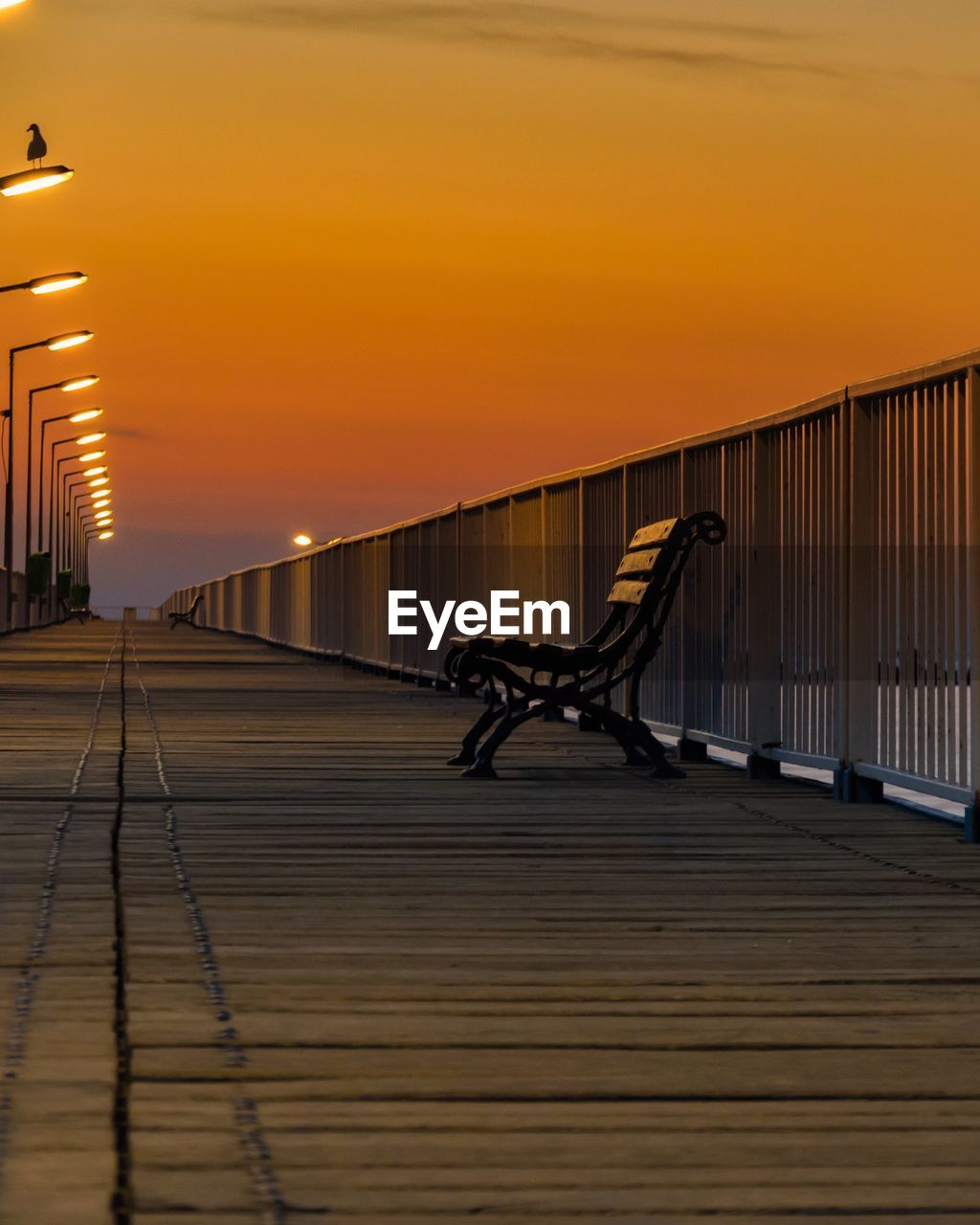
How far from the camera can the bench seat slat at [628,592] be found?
34.9 ft

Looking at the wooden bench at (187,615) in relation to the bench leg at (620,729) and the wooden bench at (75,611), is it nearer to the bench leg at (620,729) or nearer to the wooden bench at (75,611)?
the wooden bench at (75,611)

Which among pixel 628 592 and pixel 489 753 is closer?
pixel 489 753

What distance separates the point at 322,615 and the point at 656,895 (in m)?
29.1

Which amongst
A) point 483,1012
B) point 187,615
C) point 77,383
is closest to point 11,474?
point 77,383

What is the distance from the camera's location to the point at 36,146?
22156 mm

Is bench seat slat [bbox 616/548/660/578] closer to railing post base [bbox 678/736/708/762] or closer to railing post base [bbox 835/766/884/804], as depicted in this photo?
railing post base [bbox 678/736/708/762]

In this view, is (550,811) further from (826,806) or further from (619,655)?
(619,655)

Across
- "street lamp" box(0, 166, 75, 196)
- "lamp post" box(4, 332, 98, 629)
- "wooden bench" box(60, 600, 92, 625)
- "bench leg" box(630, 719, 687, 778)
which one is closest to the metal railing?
"bench leg" box(630, 719, 687, 778)

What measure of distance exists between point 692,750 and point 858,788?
2832 millimetres

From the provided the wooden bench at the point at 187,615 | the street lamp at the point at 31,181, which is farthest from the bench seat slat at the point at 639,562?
the wooden bench at the point at 187,615

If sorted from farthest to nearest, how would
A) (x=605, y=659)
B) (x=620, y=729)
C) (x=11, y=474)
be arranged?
(x=11, y=474), (x=620, y=729), (x=605, y=659)

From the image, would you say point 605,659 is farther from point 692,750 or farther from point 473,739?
point 692,750

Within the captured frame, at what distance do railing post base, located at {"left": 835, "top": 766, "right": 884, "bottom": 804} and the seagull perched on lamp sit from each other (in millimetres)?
15475

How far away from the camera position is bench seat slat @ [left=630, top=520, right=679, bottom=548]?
34.3ft
